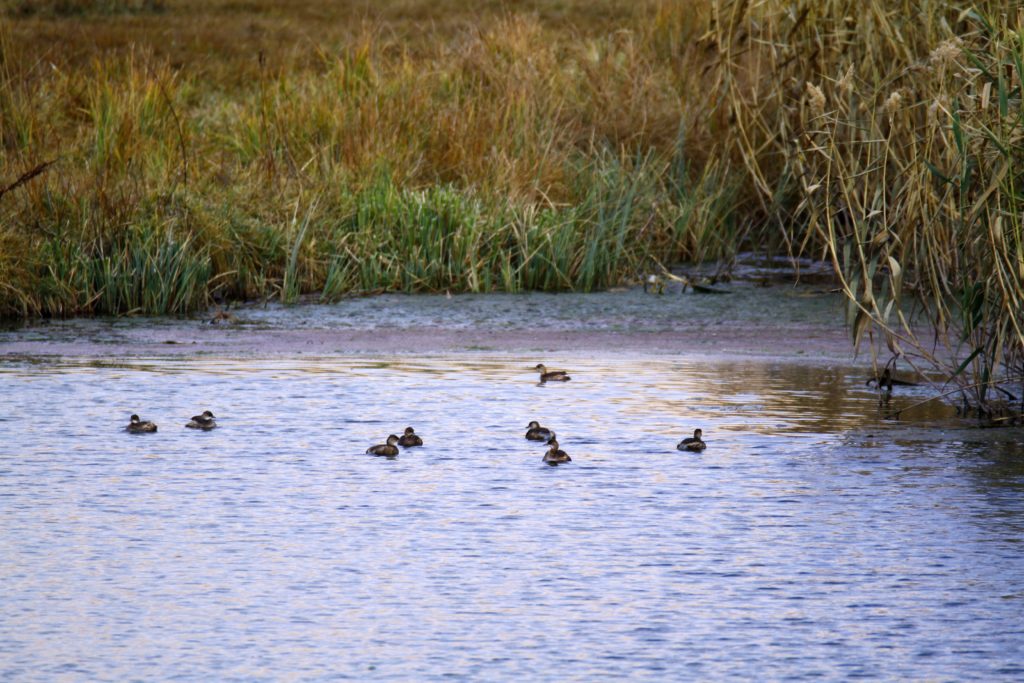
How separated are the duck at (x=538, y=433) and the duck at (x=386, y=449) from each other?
0.71m

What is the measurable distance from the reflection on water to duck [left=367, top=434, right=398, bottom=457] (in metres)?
0.06

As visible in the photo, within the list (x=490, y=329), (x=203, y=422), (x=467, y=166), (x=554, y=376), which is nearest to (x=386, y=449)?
(x=203, y=422)

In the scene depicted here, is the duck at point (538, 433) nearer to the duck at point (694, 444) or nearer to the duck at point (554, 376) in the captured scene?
the duck at point (694, 444)

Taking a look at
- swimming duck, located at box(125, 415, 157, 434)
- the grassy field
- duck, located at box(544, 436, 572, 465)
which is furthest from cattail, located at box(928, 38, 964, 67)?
swimming duck, located at box(125, 415, 157, 434)

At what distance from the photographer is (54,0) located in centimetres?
3869

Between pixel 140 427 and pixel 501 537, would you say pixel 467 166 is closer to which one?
pixel 140 427

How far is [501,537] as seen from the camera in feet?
21.1

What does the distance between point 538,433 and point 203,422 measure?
175 cm

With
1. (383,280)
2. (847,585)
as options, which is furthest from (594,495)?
(383,280)

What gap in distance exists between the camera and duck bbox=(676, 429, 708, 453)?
8.02 meters

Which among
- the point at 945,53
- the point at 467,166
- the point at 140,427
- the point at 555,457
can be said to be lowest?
the point at 140,427

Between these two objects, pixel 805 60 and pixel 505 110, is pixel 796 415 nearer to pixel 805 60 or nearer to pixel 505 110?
pixel 805 60

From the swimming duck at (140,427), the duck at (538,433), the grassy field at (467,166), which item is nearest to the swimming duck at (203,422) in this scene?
the swimming duck at (140,427)

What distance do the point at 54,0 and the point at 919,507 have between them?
35.1 metres
